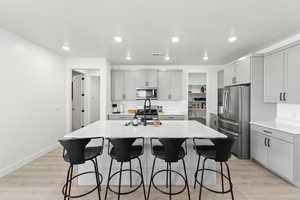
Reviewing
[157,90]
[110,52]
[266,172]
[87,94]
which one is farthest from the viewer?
[87,94]

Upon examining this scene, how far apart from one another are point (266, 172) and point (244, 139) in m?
0.75

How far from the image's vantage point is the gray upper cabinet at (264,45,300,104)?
8.95 ft

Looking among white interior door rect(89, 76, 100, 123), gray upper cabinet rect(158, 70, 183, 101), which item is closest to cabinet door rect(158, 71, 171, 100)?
gray upper cabinet rect(158, 70, 183, 101)

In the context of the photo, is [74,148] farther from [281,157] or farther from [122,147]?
[281,157]

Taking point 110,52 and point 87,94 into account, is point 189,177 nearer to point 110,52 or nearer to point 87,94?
point 110,52

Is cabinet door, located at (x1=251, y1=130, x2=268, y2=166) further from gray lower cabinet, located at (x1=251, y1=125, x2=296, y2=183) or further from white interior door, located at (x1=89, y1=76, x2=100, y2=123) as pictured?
white interior door, located at (x1=89, y1=76, x2=100, y2=123)

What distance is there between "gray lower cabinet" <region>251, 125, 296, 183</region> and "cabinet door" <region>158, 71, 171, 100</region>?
2.62 meters

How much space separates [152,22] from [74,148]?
2084 millimetres

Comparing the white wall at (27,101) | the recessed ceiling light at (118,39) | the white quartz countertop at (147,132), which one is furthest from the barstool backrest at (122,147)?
the white wall at (27,101)

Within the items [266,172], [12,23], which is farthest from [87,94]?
[266,172]

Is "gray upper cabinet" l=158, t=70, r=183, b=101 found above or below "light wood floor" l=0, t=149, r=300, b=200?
above

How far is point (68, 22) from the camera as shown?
245 centimetres

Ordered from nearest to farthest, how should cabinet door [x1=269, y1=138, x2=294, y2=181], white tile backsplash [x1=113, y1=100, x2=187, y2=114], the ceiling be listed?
the ceiling, cabinet door [x1=269, y1=138, x2=294, y2=181], white tile backsplash [x1=113, y1=100, x2=187, y2=114]

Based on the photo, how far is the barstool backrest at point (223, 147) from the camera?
6.14 ft
